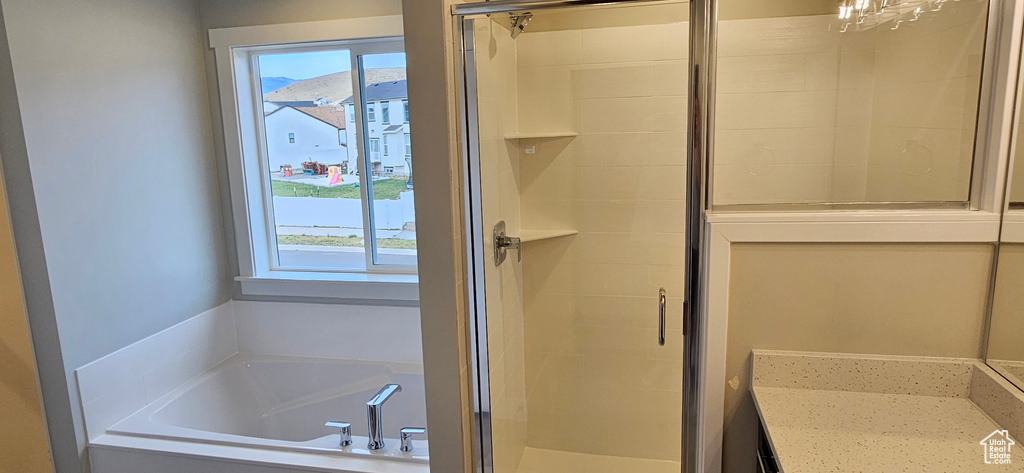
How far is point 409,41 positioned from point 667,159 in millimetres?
965

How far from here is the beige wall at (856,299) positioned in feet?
5.13

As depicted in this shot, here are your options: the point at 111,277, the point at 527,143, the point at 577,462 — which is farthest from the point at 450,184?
the point at 111,277

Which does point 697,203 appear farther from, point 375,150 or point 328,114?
point 328,114

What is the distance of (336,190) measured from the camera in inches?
121

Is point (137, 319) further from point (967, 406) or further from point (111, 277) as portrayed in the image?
point (967, 406)

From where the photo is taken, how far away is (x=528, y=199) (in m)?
2.27

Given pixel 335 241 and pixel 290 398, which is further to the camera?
pixel 335 241

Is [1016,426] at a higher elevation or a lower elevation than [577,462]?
higher

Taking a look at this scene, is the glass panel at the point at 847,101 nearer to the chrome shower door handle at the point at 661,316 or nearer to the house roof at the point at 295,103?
the chrome shower door handle at the point at 661,316

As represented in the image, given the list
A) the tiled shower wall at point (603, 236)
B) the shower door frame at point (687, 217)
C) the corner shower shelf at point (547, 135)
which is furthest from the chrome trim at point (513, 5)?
the corner shower shelf at point (547, 135)

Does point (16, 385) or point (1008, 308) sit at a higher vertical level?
point (1008, 308)

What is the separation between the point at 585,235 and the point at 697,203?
64 cm

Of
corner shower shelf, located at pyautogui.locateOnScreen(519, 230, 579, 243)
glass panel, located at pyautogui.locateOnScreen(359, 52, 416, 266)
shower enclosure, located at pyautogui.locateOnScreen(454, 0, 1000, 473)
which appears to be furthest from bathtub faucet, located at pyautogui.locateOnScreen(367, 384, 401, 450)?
glass panel, located at pyautogui.locateOnScreen(359, 52, 416, 266)

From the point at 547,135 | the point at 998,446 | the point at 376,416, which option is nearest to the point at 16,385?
the point at 376,416
